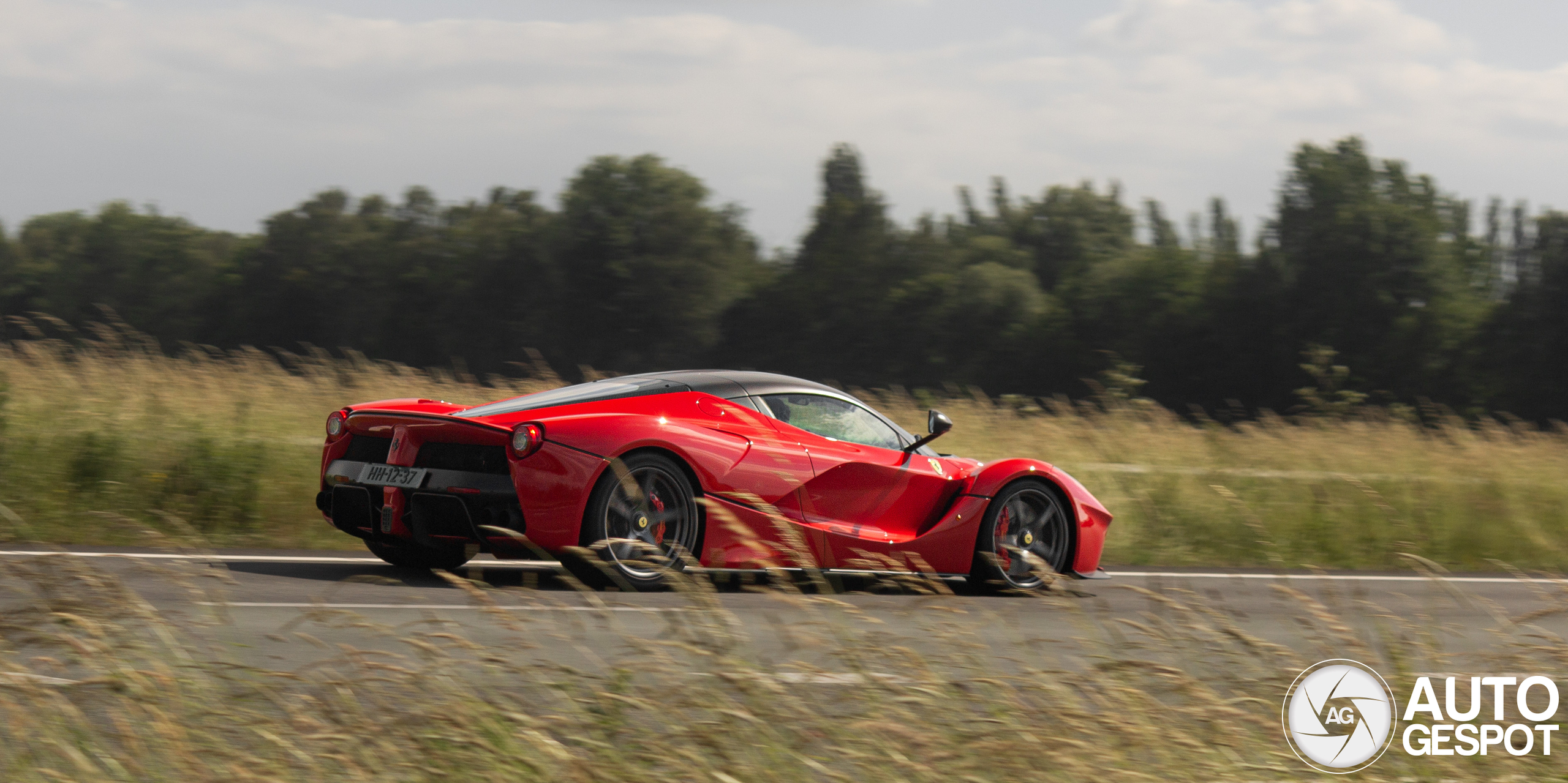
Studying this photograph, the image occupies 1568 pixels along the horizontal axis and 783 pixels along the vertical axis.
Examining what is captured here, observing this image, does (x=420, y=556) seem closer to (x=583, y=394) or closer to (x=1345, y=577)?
(x=583, y=394)

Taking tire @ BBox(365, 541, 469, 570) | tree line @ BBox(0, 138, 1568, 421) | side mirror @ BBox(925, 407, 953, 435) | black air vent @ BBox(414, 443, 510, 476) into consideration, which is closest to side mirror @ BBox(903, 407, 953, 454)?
side mirror @ BBox(925, 407, 953, 435)

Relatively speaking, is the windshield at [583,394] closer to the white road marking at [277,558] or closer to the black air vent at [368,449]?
the black air vent at [368,449]

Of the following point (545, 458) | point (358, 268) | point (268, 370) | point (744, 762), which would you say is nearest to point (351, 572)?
point (545, 458)

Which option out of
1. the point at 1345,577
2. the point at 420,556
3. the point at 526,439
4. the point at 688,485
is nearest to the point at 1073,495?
the point at 688,485

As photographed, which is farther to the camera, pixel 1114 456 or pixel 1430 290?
pixel 1430 290

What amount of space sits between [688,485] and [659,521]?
23cm

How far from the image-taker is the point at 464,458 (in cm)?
699

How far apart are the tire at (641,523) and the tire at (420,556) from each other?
1237 millimetres

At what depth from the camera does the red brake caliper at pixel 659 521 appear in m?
7.04

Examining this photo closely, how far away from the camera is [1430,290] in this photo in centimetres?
5372

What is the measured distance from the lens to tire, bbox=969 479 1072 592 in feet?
26.0

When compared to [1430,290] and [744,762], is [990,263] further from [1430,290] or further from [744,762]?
[744,762]

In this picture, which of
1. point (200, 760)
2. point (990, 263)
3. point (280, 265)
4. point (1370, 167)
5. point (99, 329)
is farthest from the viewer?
point (990, 263)

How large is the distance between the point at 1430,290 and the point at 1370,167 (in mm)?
6474
